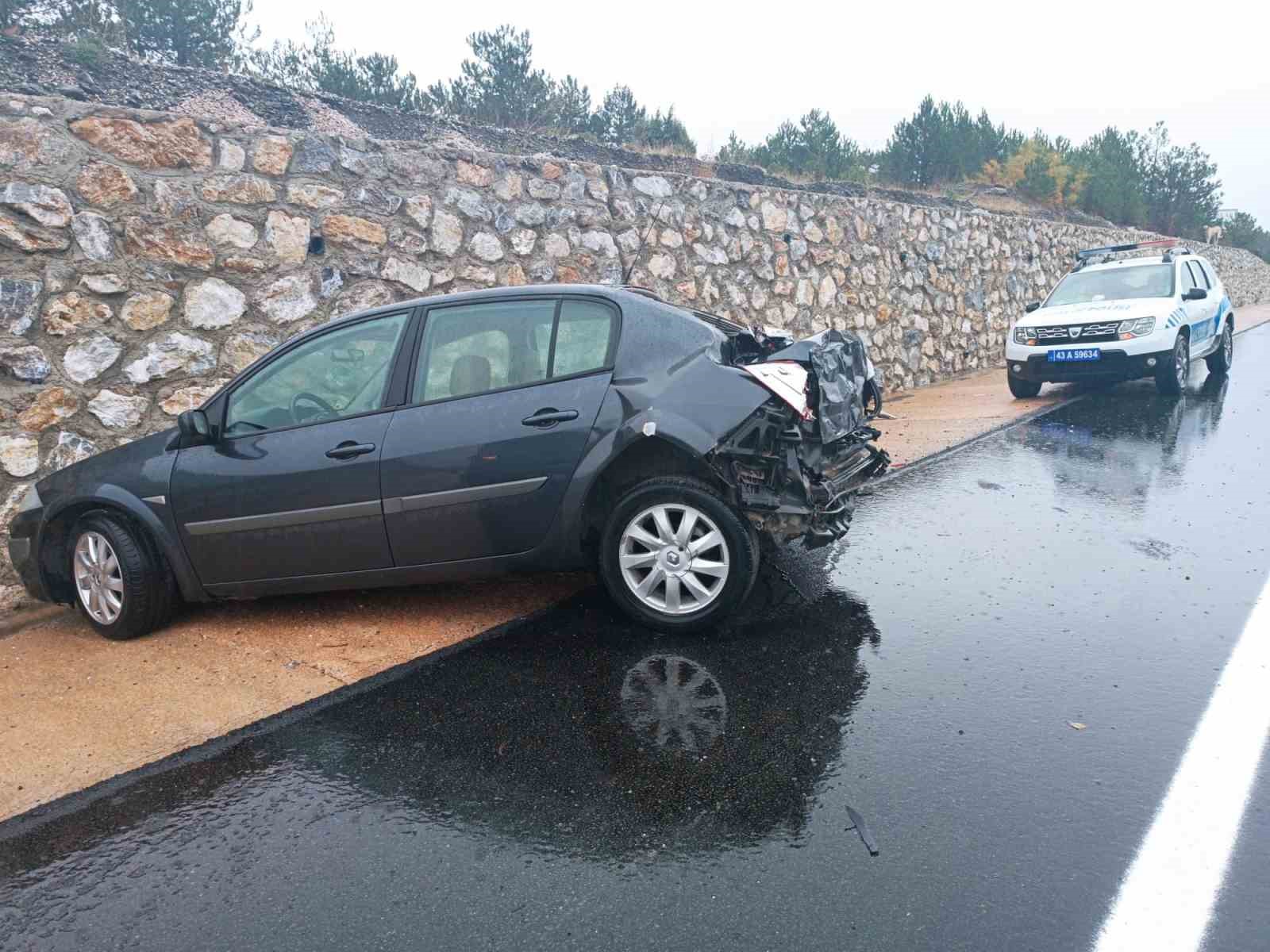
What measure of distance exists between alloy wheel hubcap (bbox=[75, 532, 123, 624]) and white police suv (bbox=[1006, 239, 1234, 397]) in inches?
434

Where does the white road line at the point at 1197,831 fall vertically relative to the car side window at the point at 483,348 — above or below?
below

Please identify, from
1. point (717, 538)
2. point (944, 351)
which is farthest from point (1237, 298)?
point (717, 538)

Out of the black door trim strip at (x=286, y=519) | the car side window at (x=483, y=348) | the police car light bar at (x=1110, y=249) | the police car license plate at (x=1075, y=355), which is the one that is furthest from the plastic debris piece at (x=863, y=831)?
the police car light bar at (x=1110, y=249)

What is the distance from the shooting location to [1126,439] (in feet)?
31.4

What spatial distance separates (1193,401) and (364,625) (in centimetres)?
1107

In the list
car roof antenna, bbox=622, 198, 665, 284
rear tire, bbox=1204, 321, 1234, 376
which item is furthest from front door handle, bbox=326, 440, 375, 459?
rear tire, bbox=1204, 321, 1234, 376

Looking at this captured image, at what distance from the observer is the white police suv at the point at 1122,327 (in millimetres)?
11945

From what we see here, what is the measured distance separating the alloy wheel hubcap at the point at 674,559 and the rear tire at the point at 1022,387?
376 inches

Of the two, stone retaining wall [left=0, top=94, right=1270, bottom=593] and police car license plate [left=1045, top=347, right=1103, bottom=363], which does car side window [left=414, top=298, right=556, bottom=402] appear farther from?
police car license plate [left=1045, top=347, right=1103, bottom=363]

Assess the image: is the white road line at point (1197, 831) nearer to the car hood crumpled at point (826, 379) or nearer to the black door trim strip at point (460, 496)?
the car hood crumpled at point (826, 379)

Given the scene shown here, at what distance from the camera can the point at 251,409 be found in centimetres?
518

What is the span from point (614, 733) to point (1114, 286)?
39.5 ft

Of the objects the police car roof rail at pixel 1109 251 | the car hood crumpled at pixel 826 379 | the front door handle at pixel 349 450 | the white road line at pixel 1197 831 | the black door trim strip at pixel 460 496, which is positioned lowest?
the white road line at pixel 1197 831

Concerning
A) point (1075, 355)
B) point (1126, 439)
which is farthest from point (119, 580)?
point (1075, 355)
